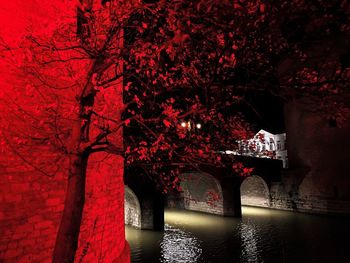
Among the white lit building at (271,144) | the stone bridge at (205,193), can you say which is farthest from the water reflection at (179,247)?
the white lit building at (271,144)

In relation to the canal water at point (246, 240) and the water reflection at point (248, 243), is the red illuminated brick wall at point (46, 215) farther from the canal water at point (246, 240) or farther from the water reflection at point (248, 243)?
the water reflection at point (248, 243)

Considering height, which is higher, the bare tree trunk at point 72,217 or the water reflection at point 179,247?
the bare tree trunk at point 72,217

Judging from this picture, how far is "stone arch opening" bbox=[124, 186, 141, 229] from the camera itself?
17891 millimetres

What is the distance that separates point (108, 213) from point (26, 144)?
2.79 meters

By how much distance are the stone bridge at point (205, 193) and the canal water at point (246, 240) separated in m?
0.87

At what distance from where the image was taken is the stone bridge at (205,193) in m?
17.6

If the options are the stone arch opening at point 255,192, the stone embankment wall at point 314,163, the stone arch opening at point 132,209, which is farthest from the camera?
the stone arch opening at point 255,192

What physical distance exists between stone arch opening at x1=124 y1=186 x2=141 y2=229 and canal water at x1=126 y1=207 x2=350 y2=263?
1.48 ft

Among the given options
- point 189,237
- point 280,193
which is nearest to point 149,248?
point 189,237

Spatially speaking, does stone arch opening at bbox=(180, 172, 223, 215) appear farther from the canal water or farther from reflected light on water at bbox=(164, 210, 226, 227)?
the canal water

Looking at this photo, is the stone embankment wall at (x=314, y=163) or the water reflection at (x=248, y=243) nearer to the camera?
the water reflection at (x=248, y=243)

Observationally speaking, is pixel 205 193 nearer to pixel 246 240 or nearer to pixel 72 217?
pixel 246 240

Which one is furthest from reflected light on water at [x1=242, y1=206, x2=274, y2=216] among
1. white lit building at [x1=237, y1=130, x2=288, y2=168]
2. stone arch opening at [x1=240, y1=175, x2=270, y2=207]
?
white lit building at [x1=237, y1=130, x2=288, y2=168]

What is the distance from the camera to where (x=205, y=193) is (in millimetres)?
24797
